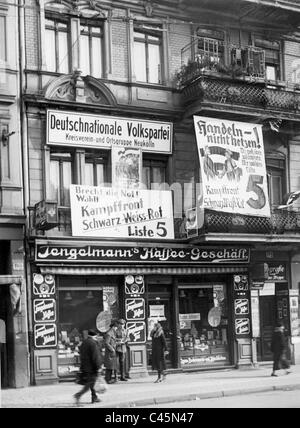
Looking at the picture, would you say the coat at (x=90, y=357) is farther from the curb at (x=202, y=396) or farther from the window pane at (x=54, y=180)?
the window pane at (x=54, y=180)

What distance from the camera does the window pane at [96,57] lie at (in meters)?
22.5

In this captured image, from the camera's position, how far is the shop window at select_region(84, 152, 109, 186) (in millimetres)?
22031

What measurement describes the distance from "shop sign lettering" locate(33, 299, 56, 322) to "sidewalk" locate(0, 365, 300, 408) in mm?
1802

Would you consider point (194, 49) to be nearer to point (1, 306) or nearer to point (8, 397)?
point (1, 306)

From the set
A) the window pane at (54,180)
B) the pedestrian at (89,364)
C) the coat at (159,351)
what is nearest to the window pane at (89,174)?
the window pane at (54,180)

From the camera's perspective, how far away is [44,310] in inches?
807

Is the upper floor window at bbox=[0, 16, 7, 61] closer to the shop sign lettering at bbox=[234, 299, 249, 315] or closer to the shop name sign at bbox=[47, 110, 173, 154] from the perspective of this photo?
the shop name sign at bbox=[47, 110, 173, 154]

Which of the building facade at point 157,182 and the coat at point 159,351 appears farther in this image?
the building facade at point 157,182

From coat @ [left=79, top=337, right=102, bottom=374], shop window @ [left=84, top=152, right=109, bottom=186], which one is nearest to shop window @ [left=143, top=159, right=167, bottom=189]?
shop window @ [left=84, top=152, right=109, bottom=186]

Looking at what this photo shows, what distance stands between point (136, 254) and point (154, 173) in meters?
2.73

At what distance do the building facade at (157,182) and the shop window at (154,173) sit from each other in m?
0.04

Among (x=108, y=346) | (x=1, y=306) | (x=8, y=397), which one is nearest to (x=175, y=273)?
(x=108, y=346)

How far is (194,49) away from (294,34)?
4.40m

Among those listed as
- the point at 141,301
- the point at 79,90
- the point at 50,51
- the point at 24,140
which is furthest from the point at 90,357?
the point at 50,51
